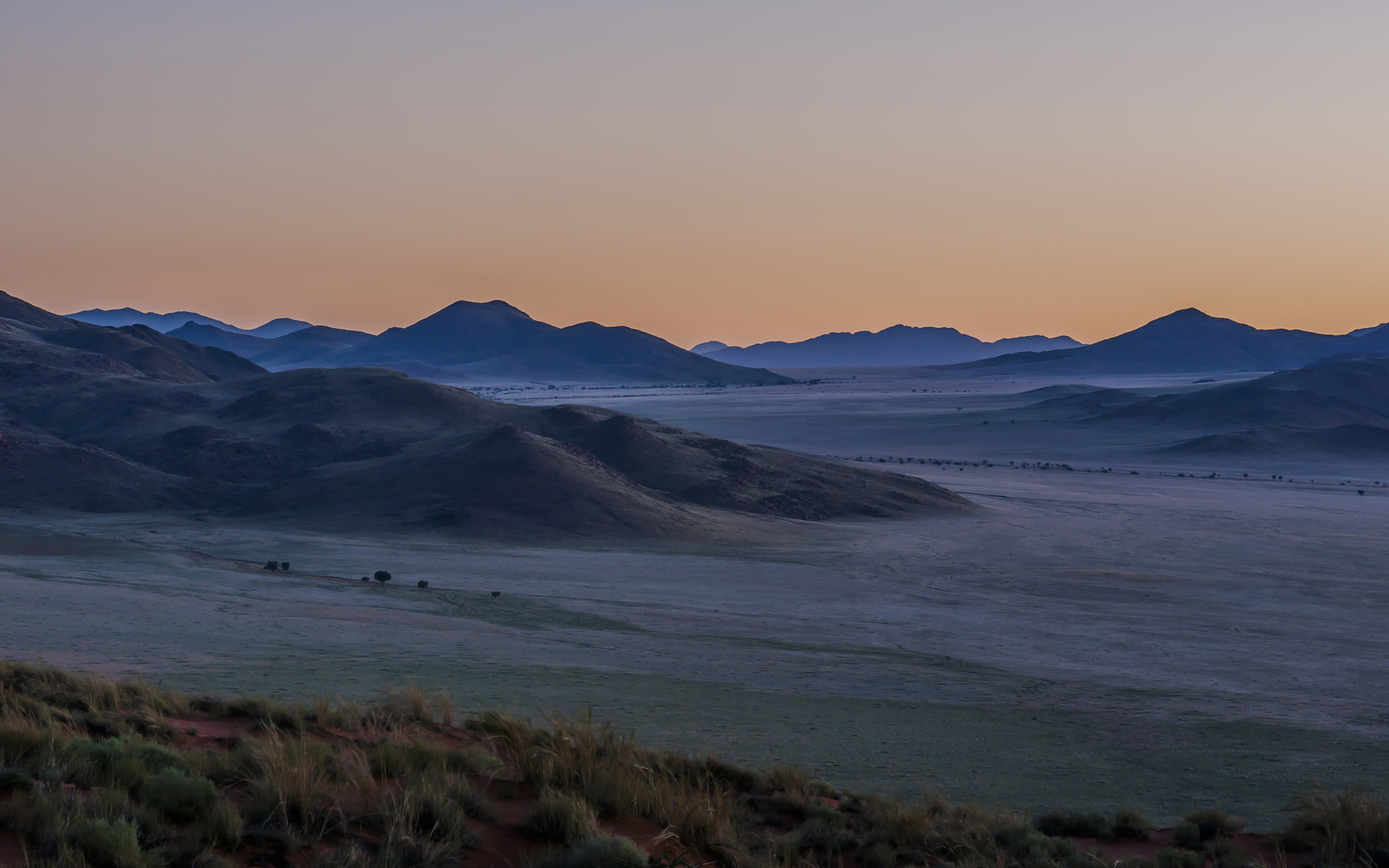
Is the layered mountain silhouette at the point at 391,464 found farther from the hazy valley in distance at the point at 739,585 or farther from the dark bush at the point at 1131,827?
the dark bush at the point at 1131,827

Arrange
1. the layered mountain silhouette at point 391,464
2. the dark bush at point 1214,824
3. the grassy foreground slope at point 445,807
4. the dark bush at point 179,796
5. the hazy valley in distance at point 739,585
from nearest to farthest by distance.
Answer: the grassy foreground slope at point 445,807
the dark bush at point 179,796
the dark bush at point 1214,824
the hazy valley in distance at point 739,585
the layered mountain silhouette at point 391,464

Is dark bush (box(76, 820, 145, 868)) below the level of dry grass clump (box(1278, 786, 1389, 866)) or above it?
above

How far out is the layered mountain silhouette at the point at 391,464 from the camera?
A: 42438 mm

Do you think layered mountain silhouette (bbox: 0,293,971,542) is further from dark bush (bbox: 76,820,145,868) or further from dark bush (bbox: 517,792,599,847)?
dark bush (bbox: 76,820,145,868)

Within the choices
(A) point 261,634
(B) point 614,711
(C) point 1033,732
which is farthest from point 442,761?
(A) point 261,634

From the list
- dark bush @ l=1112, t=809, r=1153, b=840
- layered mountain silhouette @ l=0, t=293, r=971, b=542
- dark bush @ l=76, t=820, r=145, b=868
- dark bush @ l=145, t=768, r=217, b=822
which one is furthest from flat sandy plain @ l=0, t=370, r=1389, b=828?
dark bush @ l=76, t=820, r=145, b=868

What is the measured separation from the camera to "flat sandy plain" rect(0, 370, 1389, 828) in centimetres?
1444

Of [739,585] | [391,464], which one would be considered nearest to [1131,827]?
[739,585]

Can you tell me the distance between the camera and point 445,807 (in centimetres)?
764

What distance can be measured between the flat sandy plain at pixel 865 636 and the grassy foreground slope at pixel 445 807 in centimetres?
244

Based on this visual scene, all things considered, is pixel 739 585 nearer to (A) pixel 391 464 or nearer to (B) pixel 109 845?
(B) pixel 109 845

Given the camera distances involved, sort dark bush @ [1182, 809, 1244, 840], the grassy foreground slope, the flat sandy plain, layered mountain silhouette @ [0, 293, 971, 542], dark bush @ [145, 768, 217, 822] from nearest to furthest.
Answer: the grassy foreground slope < dark bush @ [145, 768, 217, 822] < dark bush @ [1182, 809, 1244, 840] < the flat sandy plain < layered mountain silhouette @ [0, 293, 971, 542]

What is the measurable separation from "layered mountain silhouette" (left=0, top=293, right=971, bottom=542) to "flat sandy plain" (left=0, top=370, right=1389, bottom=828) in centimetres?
352

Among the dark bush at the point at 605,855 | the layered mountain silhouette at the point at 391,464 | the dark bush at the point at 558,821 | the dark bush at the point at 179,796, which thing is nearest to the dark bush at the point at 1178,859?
the dark bush at the point at 605,855
